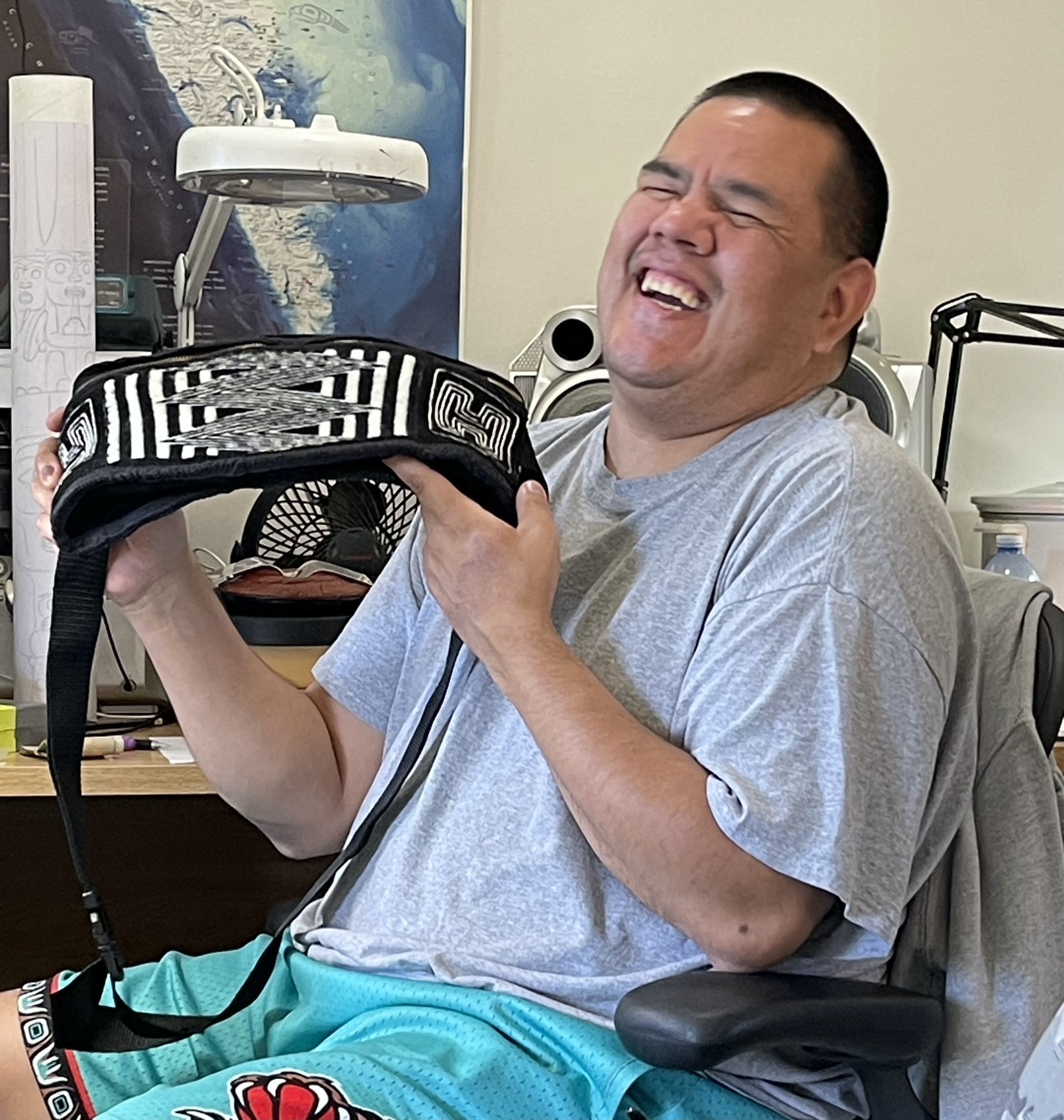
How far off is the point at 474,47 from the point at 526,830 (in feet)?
4.15

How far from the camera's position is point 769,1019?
0.99 metres

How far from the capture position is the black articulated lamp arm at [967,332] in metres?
2.00

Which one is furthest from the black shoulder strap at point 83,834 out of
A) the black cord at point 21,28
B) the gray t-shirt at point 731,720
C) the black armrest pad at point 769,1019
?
the black cord at point 21,28

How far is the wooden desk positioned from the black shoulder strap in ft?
1.37

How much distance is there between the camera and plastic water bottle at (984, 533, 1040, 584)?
75.6 inches

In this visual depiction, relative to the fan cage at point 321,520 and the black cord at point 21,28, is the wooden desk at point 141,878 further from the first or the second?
the black cord at point 21,28

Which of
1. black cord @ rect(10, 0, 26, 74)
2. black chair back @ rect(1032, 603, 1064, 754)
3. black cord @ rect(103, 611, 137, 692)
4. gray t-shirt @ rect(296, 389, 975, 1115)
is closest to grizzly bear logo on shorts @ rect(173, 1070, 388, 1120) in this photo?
gray t-shirt @ rect(296, 389, 975, 1115)

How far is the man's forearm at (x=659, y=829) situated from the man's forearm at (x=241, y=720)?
0.33 m

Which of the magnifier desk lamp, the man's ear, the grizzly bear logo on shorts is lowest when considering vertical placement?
the grizzly bear logo on shorts

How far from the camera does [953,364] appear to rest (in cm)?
207

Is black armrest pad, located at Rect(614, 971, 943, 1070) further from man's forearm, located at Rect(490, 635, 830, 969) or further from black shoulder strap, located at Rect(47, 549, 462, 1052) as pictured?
black shoulder strap, located at Rect(47, 549, 462, 1052)

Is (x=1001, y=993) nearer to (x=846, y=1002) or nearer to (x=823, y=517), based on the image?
(x=846, y=1002)

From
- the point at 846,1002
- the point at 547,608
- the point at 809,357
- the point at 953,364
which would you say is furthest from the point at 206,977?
the point at 953,364

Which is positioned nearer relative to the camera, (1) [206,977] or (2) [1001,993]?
(2) [1001,993]
